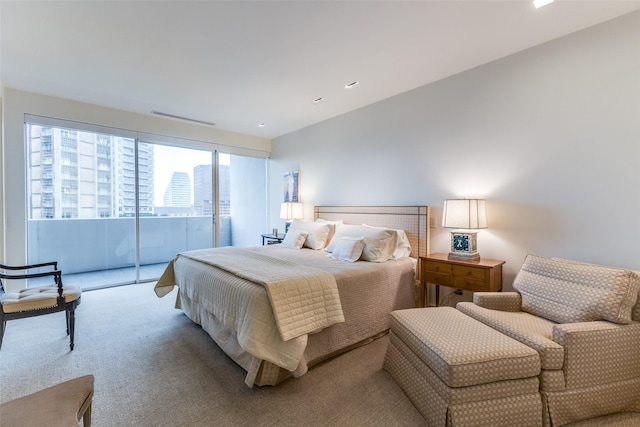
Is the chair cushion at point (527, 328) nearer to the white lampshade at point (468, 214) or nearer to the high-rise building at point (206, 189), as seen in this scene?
the white lampshade at point (468, 214)

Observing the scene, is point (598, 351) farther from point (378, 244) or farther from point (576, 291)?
point (378, 244)

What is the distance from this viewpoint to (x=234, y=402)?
1.81m

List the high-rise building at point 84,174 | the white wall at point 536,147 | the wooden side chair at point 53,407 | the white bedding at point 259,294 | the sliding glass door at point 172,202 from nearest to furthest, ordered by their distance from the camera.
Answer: the wooden side chair at point 53,407 → the white bedding at point 259,294 → the white wall at point 536,147 → the high-rise building at point 84,174 → the sliding glass door at point 172,202

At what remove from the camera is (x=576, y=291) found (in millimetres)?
1854

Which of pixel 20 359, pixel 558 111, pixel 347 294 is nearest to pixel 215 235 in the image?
pixel 20 359

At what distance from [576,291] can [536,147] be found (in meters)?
1.36

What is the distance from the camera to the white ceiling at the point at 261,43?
208 cm

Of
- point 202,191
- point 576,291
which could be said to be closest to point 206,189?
point 202,191

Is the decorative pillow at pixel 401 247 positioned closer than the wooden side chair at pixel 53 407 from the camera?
No

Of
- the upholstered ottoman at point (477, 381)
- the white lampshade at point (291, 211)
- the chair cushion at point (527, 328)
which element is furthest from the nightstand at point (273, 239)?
the upholstered ottoman at point (477, 381)

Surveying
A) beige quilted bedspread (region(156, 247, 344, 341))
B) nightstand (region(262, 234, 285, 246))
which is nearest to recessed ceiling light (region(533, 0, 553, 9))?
beige quilted bedspread (region(156, 247, 344, 341))

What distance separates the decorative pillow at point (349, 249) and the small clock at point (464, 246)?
3.05 ft

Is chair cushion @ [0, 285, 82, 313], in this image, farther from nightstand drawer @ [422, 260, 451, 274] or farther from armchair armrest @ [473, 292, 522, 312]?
armchair armrest @ [473, 292, 522, 312]

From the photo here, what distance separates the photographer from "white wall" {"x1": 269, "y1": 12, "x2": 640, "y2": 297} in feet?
7.09
